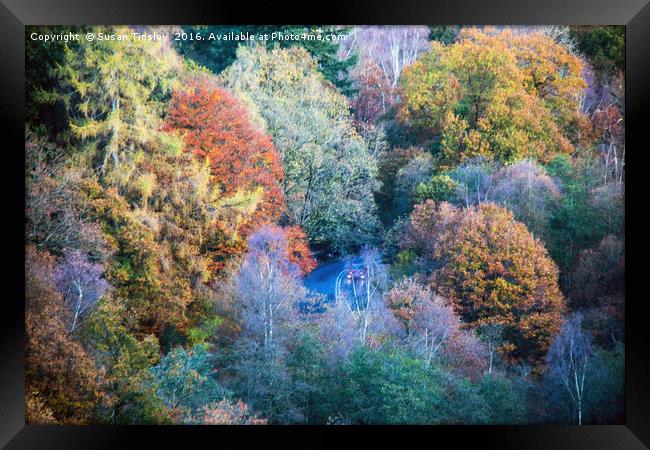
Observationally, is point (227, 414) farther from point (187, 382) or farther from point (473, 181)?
point (473, 181)

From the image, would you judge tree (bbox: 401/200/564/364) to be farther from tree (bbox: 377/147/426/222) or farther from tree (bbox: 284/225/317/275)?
tree (bbox: 284/225/317/275)

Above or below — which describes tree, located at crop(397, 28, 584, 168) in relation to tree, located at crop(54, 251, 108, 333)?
above

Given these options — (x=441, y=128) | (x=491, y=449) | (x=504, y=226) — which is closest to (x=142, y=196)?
(x=441, y=128)

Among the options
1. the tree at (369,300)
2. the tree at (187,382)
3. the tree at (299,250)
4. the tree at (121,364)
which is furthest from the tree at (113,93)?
the tree at (369,300)

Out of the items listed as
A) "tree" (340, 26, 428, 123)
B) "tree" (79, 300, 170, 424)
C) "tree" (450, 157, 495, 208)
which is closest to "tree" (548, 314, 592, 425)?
"tree" (450, 157, 495, 208)

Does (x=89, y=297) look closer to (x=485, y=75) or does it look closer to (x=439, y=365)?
(x=439, y=365)

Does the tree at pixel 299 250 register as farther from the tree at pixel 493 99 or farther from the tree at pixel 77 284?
the tree at pixel 77 284

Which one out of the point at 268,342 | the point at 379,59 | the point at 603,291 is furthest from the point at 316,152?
the point at 603,291
